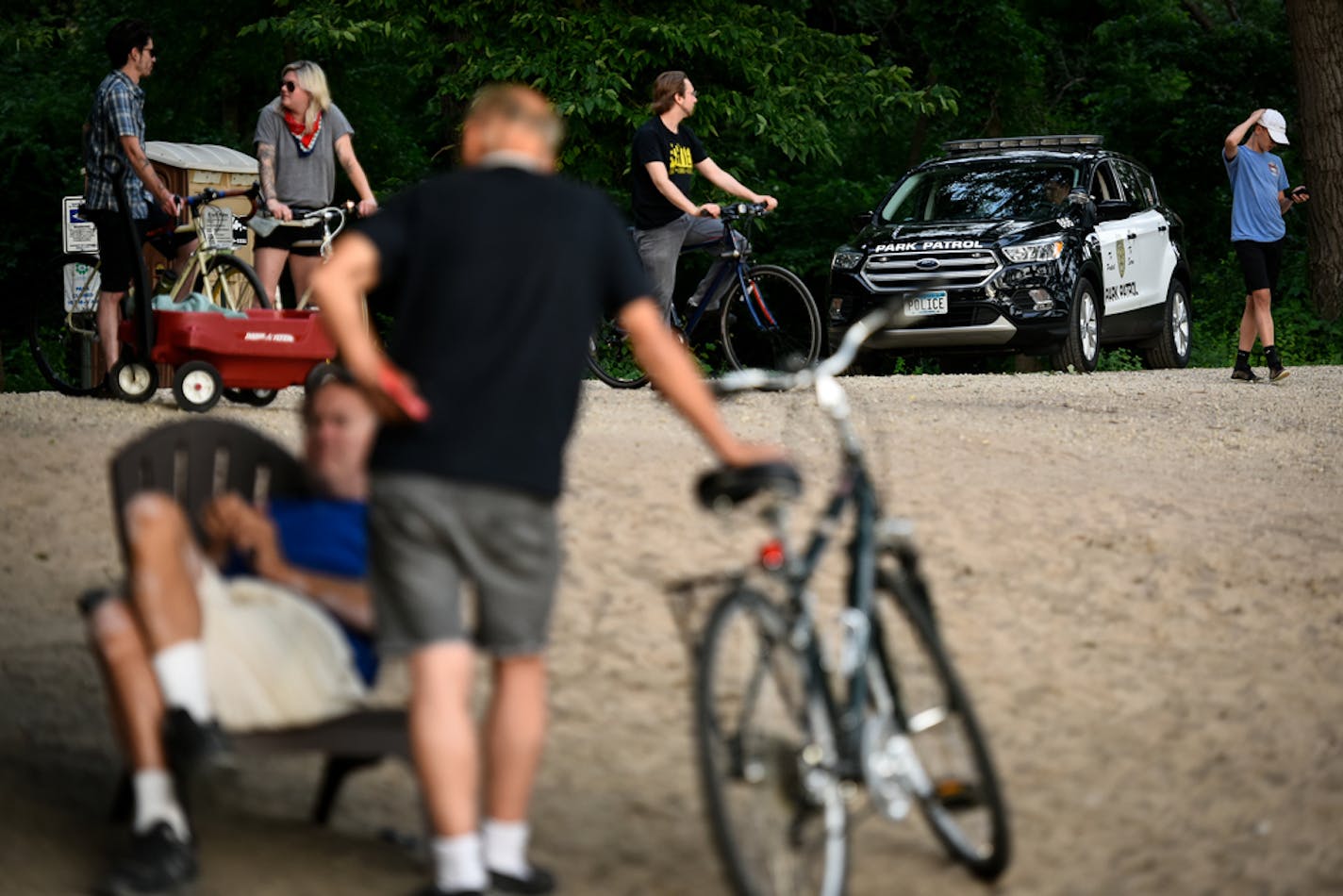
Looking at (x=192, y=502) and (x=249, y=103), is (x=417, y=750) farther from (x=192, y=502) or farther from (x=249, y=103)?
(x=249, y=103)

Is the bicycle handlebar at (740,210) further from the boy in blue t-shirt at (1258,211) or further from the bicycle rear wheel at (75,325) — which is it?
the boy in blue t-shirt at (1258,211)

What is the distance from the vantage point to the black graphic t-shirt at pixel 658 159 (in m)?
12.0

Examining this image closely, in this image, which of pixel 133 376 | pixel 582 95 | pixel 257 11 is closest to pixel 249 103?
pixel 257 11

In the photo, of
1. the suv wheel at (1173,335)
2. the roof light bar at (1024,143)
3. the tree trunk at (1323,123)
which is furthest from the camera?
the tree trunk at (1323,123)

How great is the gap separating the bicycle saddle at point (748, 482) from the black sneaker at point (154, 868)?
141 centimetres

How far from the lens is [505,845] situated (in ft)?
15.0

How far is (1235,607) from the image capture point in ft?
26.0

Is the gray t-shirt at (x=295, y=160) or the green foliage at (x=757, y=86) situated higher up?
the gray t-shirt at (x=295, y=160)

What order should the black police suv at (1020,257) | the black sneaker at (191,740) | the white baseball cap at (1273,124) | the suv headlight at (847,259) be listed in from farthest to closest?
the suv headlight at (847,259), the black police suv at (1020,257), the white baseball cap at (1273,124), the black sneaker at (191,740)

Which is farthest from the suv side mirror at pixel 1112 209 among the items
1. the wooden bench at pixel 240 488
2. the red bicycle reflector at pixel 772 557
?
the red bicycle reflector at pixel 772 557

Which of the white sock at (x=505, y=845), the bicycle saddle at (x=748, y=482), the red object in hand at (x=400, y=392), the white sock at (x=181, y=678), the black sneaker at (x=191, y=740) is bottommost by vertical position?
the white sock at (x=505, y=845)

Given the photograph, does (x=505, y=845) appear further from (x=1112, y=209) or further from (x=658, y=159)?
(x=1112, y=209)

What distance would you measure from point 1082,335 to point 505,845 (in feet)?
41.2

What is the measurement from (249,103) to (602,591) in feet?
71.7
